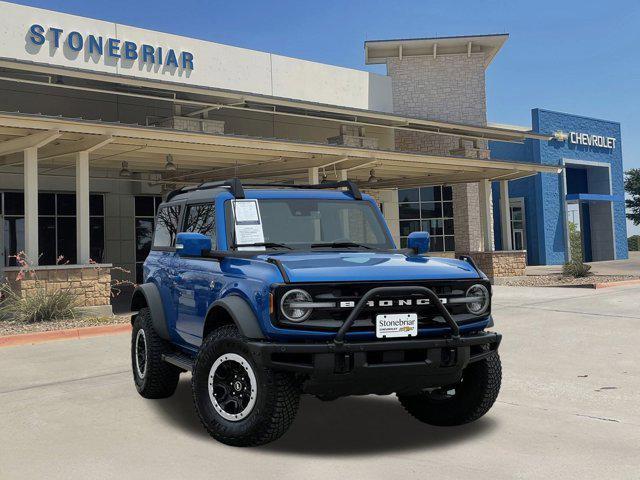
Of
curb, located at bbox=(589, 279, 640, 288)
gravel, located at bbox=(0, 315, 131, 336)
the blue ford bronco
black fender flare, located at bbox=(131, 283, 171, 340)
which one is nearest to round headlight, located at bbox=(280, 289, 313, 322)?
the blue ford bronco

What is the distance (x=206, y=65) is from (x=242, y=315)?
19.4 m

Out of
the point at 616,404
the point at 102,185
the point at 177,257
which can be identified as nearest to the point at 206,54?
the point at 102,185

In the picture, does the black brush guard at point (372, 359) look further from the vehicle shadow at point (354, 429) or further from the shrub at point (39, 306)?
the shrub at point (39, 306)

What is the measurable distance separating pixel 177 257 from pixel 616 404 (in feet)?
14.2

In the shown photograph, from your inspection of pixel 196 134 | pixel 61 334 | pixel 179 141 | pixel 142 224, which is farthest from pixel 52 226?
pixel 61 334

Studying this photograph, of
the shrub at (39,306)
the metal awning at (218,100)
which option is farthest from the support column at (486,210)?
the shrub at (39,306)

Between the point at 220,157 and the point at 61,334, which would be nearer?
the point at 61,334

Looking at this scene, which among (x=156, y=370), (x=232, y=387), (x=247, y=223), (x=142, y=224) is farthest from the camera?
(x=142, y=224)

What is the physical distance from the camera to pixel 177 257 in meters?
6.58

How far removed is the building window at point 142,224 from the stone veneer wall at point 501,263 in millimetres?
11142

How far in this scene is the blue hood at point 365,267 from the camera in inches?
191

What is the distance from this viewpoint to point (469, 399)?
5562 mm

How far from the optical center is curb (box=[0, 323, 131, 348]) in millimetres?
11156

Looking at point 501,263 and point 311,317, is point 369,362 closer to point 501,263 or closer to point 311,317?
point 311,317
